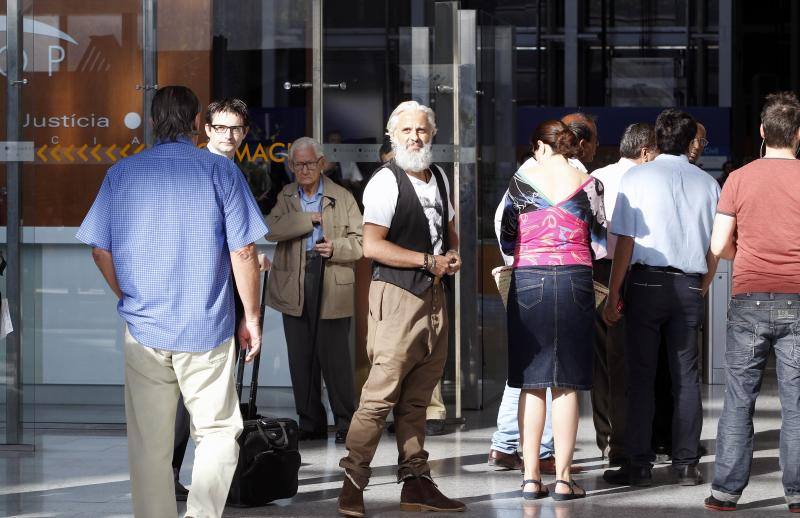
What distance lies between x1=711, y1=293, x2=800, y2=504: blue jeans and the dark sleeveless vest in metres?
1.28

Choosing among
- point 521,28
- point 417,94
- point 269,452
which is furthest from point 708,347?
point 521,28

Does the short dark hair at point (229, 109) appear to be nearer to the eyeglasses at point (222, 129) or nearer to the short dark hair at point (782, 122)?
the eyeglasses at point (222, 129)

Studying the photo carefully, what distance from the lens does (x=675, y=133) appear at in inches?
237

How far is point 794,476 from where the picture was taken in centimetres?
541

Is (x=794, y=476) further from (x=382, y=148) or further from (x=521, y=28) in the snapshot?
(x=521, y=28)

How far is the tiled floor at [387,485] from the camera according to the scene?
18.1 ft

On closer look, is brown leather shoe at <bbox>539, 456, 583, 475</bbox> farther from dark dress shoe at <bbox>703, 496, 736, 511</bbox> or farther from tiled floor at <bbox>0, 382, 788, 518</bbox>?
dark dress shoe at <bbox>703, 496, 736, 511</bbox>

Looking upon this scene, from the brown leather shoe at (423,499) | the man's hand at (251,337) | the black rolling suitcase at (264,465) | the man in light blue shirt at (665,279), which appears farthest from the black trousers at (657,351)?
the man's hand at (251,337)

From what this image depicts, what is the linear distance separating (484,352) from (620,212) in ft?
8.80

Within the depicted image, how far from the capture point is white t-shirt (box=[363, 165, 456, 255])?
5.32 meters

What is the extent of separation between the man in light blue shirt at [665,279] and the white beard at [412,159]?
1.08 metres

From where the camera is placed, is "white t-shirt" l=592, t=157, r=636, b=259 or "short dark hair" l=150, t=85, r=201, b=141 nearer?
"short dark hair" l=150, t=85, r=201, b=141

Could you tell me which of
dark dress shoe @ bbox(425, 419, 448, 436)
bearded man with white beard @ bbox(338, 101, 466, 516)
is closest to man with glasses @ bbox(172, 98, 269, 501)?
bearded man with white beard @ bbox(338, 101, 466, 516)

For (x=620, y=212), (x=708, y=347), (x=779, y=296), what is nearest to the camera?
(x=779, y=296)
